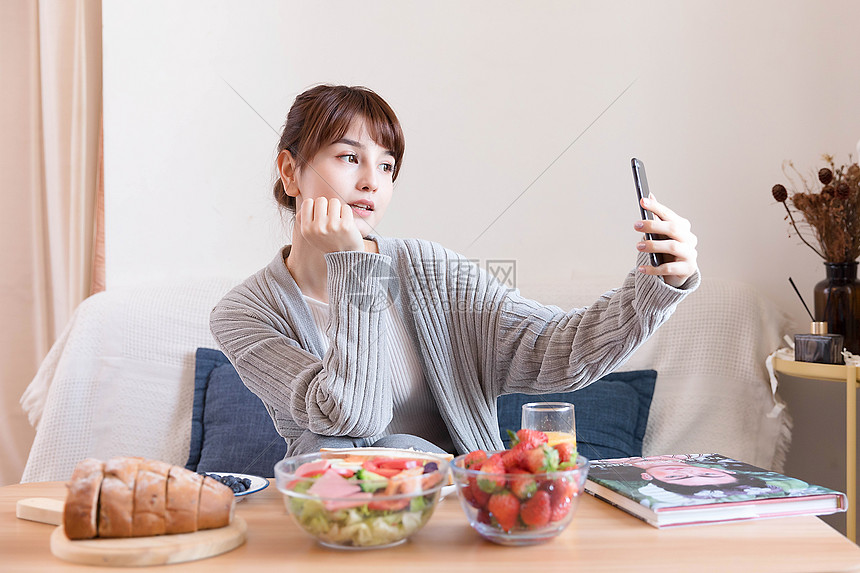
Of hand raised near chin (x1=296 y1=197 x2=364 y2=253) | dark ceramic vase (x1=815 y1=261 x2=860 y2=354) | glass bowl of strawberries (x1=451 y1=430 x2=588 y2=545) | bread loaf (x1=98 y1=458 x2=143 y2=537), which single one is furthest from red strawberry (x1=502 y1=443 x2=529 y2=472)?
dark ceramic vase (x1=815 y1=261 x2=860 y2=354)

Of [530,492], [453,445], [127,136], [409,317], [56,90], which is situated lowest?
[453,445]

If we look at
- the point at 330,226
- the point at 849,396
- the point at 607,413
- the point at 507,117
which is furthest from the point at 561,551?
the point at 507,117

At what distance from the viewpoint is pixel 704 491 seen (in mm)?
725

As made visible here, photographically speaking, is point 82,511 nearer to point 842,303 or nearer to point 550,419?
point 550,419

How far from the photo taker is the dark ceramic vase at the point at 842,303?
65.8 inches

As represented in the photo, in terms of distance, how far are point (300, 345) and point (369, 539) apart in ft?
2.12

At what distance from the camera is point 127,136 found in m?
2.16

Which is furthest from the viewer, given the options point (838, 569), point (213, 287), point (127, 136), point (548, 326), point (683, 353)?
point (127, 136)

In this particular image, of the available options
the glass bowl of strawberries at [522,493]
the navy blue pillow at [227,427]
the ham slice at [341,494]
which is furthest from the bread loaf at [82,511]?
the navy blue pillow at [227,427]

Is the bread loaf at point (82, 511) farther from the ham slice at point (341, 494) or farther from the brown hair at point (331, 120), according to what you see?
the brown hair at point (331, 120)

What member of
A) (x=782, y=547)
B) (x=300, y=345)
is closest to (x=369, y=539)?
(x=782, y=547)

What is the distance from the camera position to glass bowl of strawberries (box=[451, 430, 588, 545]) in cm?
61

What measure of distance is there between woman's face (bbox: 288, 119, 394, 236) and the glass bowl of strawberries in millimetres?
702

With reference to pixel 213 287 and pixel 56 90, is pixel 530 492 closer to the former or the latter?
pixel 213 287
